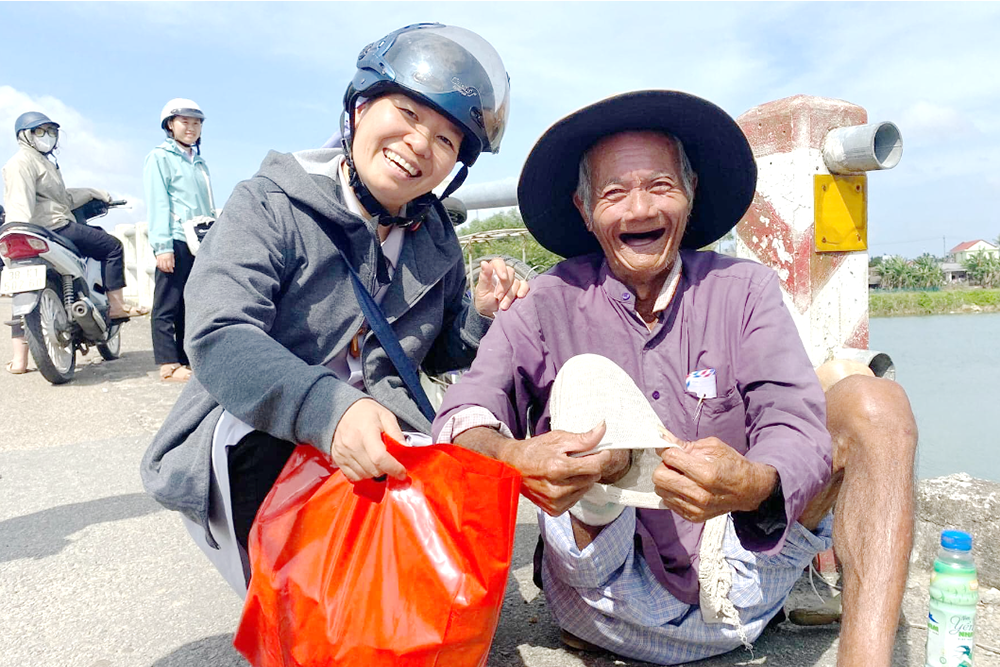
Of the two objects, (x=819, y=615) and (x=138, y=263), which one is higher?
(x=138, y=263)

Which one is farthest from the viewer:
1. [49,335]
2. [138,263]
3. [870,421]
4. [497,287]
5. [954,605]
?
[138,263]

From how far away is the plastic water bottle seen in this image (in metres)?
1.65

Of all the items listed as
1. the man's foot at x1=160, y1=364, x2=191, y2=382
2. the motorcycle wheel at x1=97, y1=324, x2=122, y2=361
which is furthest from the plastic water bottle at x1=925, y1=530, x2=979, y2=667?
the motorcycle wheel at x1=97, y1=324, x2=122, y2=361

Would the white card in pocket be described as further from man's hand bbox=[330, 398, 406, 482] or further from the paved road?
man's hand bbox=[330, 398, 406, 482]

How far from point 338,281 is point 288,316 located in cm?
17

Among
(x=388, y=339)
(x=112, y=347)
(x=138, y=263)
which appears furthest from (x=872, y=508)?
(x=138, y=263)

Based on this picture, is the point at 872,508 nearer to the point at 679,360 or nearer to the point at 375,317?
the point at 679,360

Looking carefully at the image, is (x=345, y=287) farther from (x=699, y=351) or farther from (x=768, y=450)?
(x=768, y=450)

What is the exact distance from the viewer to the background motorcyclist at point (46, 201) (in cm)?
644

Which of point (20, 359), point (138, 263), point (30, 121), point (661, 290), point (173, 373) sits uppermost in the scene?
point (30, 121)

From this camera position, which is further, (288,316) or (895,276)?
(895,276)

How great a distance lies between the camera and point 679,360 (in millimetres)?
2113

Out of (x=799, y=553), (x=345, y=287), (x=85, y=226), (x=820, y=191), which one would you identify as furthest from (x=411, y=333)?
(x=85, y=226)

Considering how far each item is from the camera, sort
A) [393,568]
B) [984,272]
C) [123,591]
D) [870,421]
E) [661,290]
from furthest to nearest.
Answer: [984,272], [123,591], [661,290], [870,421], [393,568]
